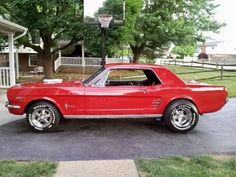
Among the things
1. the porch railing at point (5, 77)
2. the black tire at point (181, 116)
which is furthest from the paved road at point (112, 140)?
the porch railing at point (5, 77)

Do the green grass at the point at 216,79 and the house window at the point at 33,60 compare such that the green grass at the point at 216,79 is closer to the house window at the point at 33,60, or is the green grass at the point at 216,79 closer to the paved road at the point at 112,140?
the paved road at the point at 112,140

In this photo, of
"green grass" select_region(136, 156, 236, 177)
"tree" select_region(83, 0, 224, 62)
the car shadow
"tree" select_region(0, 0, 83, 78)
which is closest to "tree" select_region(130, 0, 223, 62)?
"tree" select_region(83, 0, 224, 62)

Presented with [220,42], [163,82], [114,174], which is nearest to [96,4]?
[163,82]

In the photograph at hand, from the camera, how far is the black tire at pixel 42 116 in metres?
7.40

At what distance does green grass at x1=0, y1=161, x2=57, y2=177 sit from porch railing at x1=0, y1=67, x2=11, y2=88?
10321 mm

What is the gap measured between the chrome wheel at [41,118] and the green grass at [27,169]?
2128mm

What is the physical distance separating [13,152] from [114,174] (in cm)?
213

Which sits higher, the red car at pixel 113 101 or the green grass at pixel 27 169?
the red car at pixel 113 101

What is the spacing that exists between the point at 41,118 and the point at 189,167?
3668mm

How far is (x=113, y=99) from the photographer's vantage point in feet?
24.3

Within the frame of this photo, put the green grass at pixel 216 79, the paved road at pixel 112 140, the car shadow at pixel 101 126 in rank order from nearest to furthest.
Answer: the paved road at pixel 112 140 < the car shadow at pixel 101 126 < the green grass at pixel 216 79

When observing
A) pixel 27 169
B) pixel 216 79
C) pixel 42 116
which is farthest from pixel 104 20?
pixel 216 79

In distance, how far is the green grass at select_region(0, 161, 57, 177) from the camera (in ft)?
15.6

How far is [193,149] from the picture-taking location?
6.18 m
